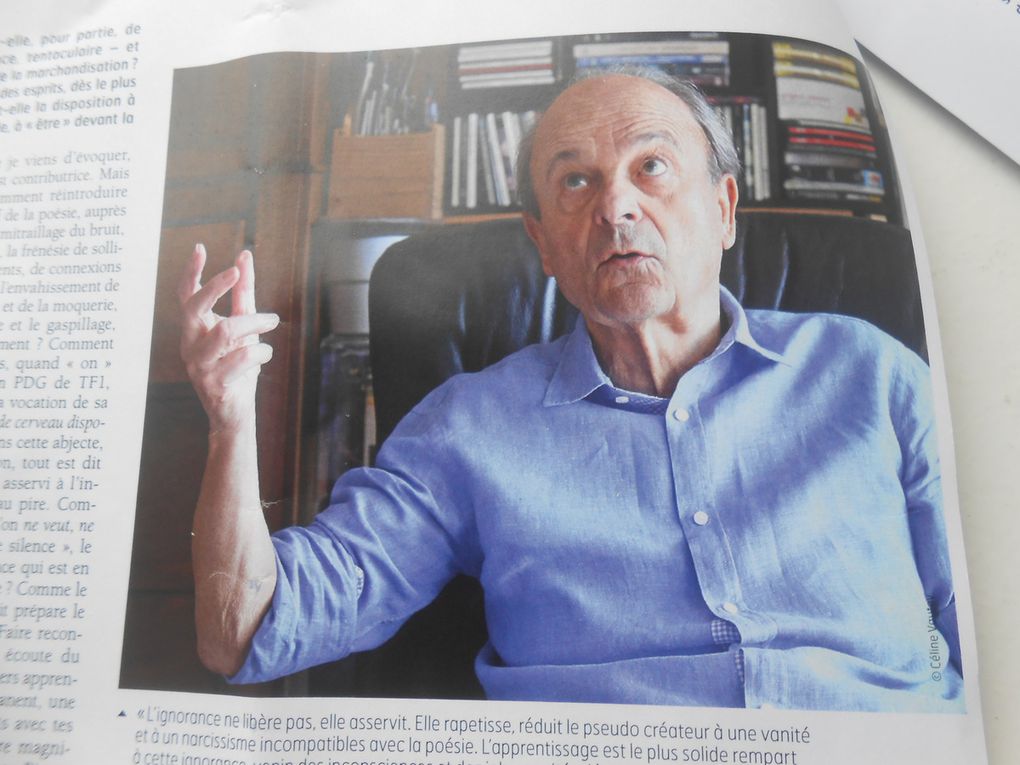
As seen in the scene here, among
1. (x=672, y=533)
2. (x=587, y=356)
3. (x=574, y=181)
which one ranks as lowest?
(x=672, y=533)

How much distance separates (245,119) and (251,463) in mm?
217

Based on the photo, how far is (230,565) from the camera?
0.40 metres

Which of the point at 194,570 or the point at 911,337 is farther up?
the point at 911,337

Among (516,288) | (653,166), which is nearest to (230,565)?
(516,288)

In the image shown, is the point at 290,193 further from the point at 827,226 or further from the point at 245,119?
the point at 827,226

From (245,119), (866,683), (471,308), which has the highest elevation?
(245,119)

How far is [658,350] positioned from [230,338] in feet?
0.82

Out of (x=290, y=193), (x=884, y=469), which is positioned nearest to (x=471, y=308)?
(x=290, y=193)

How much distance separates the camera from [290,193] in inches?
17.7

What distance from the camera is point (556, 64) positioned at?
0.46m

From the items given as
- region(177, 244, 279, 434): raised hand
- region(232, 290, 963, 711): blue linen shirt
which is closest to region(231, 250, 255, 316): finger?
region(177, 244, 279, 434): raised hand

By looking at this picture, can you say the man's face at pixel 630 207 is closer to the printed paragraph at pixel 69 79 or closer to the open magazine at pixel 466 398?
the open magazine at pixel 466 398

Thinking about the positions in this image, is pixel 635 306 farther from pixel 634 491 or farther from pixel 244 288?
pixel 244 288

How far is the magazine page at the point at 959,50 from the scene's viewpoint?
0.45 m
